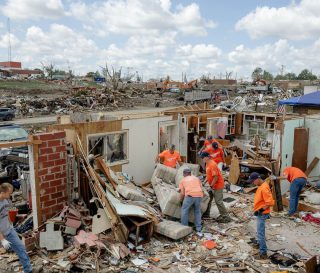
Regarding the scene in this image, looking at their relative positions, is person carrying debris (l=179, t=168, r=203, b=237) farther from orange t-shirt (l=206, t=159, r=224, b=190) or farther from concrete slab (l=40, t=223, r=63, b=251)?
concrete slab (l=40, t=223, r=63, b=251)

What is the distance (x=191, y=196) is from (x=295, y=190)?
10.5ft

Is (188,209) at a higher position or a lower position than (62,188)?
lower

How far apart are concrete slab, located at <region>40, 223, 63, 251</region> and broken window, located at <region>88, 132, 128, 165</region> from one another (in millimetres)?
3586

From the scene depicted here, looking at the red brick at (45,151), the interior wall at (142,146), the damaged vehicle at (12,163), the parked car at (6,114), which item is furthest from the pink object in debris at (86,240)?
the parked car at (6,114)

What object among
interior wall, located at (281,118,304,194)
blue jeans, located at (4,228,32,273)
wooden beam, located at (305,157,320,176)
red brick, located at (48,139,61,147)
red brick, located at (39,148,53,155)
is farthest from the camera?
wooden beam, located at (305,157,320,176)

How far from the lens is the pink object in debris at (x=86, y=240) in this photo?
7.18 meters

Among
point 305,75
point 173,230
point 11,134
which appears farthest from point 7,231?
point 305,75

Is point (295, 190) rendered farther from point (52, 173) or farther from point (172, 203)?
point (52, 173)

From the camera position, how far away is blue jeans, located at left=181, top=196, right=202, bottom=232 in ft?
27.3

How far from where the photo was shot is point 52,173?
8.23m

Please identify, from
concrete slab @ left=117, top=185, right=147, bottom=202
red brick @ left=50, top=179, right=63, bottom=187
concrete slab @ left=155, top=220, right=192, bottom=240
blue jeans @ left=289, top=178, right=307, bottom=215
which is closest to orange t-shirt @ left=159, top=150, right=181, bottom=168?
concrete slab @ left=117, top=185, right=147, bottom=202

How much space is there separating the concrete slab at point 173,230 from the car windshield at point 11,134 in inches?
337

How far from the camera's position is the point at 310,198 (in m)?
10.9

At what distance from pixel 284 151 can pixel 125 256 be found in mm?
7326
